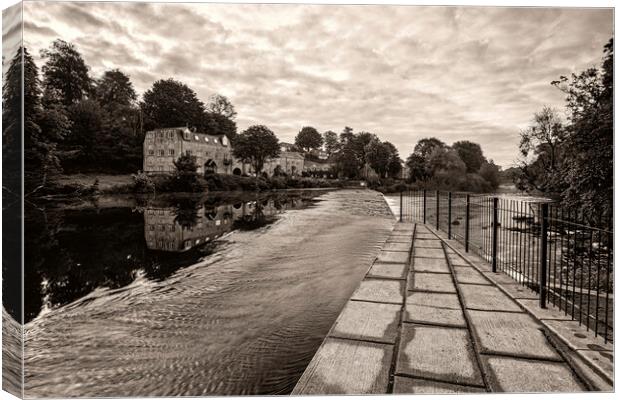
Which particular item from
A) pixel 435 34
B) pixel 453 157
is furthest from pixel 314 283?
pixel 453 157

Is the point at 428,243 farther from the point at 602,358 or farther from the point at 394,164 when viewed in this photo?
the point at 394,164

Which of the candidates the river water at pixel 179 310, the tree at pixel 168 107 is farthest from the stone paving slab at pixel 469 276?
the tree at pixel 168 107

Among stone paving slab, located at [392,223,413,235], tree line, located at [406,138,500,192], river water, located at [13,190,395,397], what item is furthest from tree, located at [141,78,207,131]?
stone paving slab, located at [392,223,413,235]

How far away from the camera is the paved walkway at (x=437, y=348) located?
6.06 feet

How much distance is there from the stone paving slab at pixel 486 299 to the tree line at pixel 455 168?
23.5 feet

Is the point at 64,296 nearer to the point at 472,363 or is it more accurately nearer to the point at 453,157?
the point at 472,363

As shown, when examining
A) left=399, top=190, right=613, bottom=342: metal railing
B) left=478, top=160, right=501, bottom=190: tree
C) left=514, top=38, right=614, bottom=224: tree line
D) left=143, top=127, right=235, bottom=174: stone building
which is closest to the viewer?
left=399, top=190, right=613, bottom=342: metal railing

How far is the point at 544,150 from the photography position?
31.8ft

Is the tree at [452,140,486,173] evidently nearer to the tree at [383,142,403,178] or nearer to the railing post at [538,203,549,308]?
the railing post at [538,203,549,308]

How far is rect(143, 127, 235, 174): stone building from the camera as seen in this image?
31.8 metres

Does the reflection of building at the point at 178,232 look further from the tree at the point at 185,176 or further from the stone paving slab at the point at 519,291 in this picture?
the tree at the point at 185,176

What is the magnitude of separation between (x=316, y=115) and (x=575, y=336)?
448 cm

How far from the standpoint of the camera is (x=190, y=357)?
245 cm

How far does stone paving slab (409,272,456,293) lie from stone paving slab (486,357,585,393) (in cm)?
147
